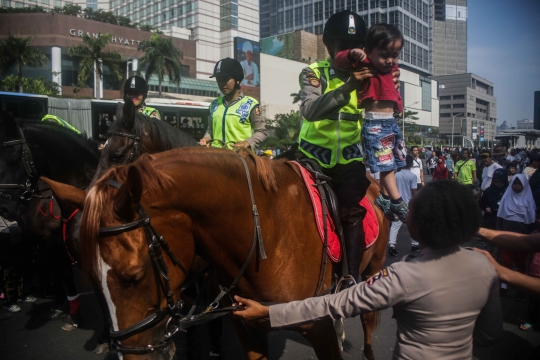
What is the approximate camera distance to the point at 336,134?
2.77m

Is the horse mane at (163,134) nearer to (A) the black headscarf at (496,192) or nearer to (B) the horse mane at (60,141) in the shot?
(B) the horse mane at (60,141)

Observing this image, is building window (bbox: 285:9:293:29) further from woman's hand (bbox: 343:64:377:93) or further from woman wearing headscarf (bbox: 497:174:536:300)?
woman's hand (bbox: 343:64:377:93)

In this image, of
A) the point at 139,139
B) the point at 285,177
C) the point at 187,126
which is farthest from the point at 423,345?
the point at 187,126

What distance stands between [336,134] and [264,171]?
2.53 feet

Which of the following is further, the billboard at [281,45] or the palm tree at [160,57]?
the billboard at [281,45]

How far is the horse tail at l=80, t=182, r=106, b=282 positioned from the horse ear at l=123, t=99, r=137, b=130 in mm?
1931

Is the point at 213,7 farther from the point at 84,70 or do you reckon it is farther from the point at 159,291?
the point at 159,291

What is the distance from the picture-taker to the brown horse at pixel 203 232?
5.70ft

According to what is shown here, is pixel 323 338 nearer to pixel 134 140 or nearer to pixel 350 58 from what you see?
pixel 350 58

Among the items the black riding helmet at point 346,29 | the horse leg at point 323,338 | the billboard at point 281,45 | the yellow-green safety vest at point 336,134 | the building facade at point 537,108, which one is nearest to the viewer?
the horse leg at point 323,338

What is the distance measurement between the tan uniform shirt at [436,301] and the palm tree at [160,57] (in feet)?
167

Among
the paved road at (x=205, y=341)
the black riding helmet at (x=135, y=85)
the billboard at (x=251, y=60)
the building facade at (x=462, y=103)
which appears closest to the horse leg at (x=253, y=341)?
the paved road at (x=205, y=341)

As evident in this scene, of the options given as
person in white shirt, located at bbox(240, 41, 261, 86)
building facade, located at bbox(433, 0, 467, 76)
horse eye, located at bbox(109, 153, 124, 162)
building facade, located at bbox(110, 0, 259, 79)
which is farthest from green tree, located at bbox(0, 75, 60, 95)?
building facade, located at bbox(433, 0, 467, 76)

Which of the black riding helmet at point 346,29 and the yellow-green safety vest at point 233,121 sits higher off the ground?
the black riding helmet at point 346,29
